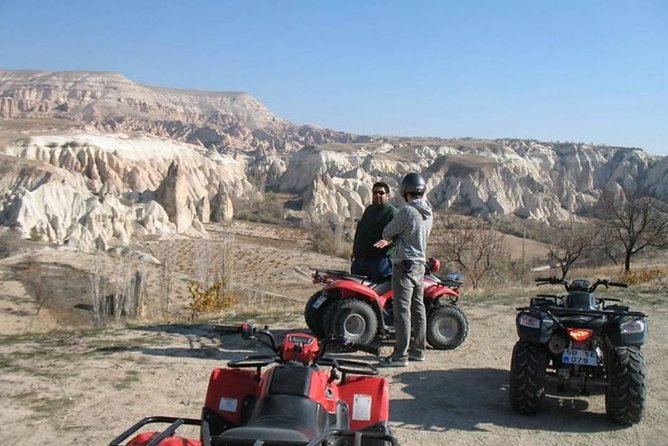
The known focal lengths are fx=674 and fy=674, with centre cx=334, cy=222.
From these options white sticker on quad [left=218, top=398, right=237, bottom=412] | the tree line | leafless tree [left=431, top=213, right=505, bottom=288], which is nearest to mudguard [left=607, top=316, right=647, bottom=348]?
white sticker on quad [left=218, top=398, right=237, bottom=412]

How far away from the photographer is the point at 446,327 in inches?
299

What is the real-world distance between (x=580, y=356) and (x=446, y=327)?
89.5 inches

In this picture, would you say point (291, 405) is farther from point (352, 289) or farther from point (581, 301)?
point (352, 289)

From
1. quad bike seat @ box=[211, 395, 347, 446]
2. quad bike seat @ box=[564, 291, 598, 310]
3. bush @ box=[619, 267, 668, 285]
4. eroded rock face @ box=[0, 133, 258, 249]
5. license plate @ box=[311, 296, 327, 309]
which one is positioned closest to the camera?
quad bike seat @ box=[211, 395, 347, 446]

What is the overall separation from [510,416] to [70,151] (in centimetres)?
7067

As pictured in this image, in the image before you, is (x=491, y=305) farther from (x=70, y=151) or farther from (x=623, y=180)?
(x=623, y=180)

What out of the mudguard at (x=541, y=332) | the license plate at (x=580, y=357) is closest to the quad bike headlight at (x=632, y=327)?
the license plate at (x=580, y=357)

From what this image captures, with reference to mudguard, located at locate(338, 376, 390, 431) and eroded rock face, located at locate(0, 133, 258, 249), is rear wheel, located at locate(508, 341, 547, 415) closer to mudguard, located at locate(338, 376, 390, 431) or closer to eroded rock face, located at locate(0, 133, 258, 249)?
mudguard, located at locate(338, 376, 390, 431)

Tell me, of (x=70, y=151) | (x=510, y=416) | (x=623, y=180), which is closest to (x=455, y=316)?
(x=510, y=416)

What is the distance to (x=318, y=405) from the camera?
10.6ft

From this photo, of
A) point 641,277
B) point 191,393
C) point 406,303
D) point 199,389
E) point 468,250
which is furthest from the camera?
point 468,250

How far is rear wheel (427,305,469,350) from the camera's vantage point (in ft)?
24.7

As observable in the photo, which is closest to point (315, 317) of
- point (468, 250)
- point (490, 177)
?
point (468, 250)

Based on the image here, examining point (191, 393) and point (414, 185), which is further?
point (414, 185)
